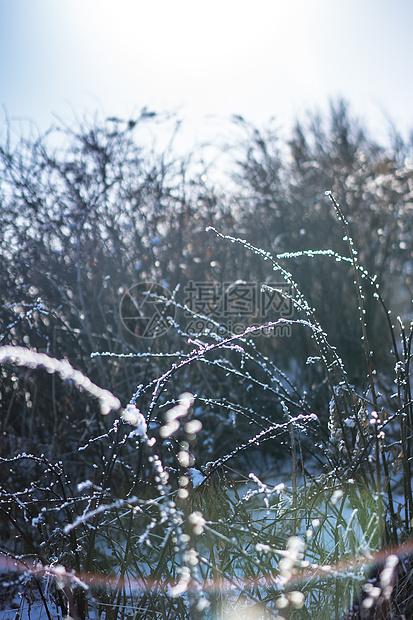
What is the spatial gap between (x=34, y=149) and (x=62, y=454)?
175cm

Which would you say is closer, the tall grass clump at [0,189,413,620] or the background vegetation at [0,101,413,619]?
the tall grass clump at [0,189,413,620]

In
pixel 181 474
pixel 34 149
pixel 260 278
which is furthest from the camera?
pixel 260 278

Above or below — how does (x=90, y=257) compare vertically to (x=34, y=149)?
below

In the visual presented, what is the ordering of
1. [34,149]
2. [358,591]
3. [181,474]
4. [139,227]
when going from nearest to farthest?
[358,591], [181,474], [34,149], [139,227]

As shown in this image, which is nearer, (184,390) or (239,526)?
(239,526)

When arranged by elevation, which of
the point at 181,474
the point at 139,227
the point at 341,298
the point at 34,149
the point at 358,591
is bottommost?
the point at 358,591

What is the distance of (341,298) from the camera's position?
13.2ft

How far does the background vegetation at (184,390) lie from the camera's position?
5.10ft

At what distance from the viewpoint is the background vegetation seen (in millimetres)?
1555

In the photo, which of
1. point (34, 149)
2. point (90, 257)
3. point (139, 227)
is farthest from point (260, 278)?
point (34, 149)

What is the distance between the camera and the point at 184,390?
111 inches

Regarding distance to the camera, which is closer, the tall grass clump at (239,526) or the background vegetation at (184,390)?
the tall grass clump at (239,526)

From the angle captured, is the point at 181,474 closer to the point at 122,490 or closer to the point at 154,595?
the point at 154,595

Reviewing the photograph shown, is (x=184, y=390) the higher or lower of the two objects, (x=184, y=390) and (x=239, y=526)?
the higher
